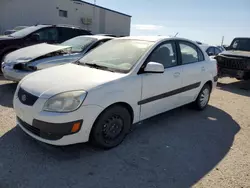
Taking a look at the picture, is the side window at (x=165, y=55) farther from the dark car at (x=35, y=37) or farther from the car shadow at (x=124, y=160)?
the dark car at (x=35, y=37)

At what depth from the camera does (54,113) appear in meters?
2.76

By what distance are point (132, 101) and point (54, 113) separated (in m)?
1.14

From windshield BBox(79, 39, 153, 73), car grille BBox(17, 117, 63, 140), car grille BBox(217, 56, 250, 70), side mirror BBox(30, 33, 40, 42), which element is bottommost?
car grille BBox(17, 117, 63, 140)

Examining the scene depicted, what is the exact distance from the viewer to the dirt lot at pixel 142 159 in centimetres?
263

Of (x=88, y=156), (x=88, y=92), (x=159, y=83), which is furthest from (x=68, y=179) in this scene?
(x=159, y=83)

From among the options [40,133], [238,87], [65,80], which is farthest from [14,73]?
[238,87]

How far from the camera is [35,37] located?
719 centimetres

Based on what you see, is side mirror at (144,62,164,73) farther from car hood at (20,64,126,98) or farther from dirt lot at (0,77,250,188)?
dirt lot at (0,77,250,188)

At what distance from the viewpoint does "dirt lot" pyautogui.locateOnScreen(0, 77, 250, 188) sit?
263cm

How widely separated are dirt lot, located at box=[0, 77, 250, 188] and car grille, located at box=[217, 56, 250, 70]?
4.22m

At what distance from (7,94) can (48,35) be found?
2.97m

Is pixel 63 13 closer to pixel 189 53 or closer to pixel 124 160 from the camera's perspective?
pixel 189 53

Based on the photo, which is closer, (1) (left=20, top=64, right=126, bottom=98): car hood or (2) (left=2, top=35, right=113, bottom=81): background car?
(1) (left=20, top=64, right=126, bottom=98): car hood

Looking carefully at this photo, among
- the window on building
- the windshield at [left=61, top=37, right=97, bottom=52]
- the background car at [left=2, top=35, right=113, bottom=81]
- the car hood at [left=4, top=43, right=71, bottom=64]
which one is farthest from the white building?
the background car at [left=2, top=35, right=113, bottom=81]
